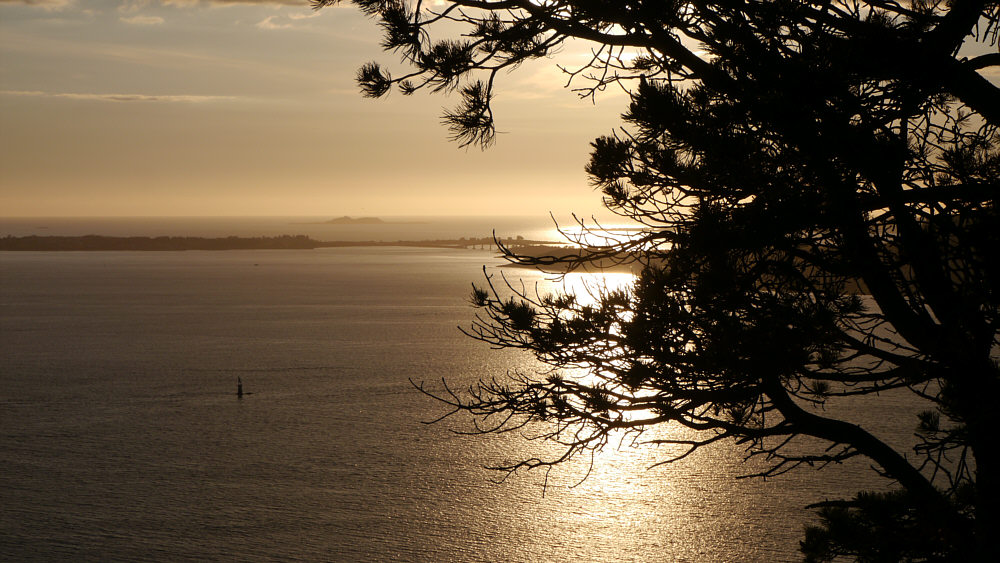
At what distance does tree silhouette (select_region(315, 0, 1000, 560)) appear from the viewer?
545cm

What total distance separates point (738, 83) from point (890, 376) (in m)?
2.42

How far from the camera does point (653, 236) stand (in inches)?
263

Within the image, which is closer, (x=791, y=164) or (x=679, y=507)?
(x=791, y=164)

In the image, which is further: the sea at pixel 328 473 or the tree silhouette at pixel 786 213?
the sea at pixel 328 473

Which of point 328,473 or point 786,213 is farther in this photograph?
point 328,473

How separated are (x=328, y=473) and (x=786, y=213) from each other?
20.6 metres

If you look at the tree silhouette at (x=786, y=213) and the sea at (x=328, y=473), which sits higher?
the tree silhouette at (x=786, y=213)

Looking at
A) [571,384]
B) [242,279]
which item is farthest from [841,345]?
[242,279]

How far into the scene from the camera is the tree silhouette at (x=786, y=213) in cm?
545

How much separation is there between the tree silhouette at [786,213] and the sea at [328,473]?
95 cm

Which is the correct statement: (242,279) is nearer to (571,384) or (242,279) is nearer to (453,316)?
(453,316)

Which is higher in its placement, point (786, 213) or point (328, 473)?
point (786, 213)

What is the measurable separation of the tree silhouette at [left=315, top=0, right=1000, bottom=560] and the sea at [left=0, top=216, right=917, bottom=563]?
→ 0.95 metres

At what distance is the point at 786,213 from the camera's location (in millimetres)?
Answer: 5734
